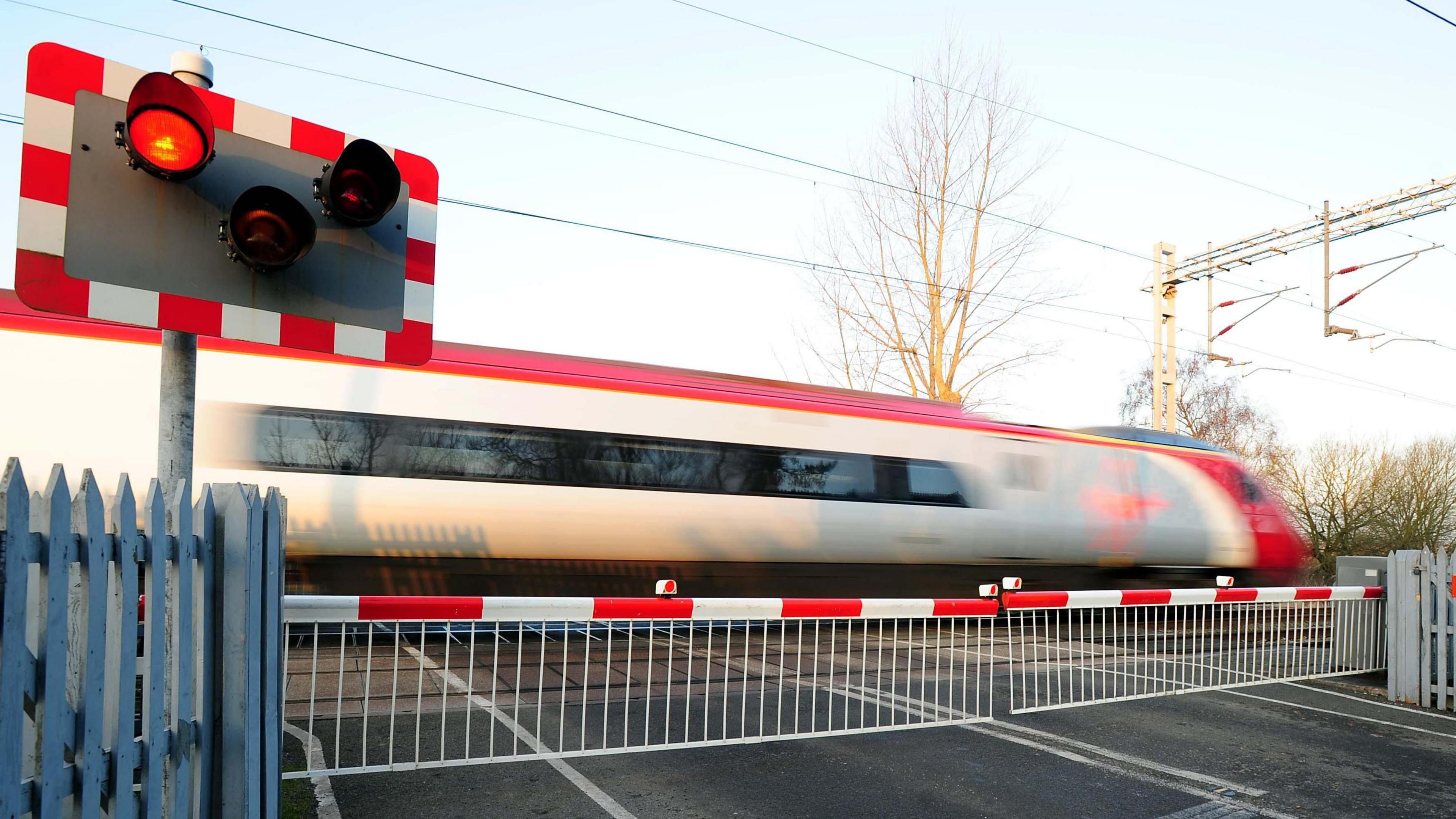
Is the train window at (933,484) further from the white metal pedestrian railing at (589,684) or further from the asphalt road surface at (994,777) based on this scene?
the asphalt road surface at (994,777)

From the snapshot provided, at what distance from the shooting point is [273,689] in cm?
311

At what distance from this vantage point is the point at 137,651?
273 cm

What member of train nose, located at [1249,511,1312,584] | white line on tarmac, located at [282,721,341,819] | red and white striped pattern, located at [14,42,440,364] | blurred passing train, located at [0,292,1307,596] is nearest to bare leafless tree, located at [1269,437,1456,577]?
train nose, located at [1249,511,1312,584]

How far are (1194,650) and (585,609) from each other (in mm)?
5083

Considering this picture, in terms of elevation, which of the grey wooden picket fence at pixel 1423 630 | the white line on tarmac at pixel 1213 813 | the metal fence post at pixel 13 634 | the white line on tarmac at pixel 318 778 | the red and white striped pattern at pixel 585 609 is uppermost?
the metal fence post at pixel 13 634

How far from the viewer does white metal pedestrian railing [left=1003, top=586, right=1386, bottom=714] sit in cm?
677

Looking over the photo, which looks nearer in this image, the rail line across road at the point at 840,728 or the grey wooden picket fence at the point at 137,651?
the grey wooden picket fence at the point at 137,651

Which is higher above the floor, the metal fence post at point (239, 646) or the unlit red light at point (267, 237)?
the unlit red light at point (267, 237)

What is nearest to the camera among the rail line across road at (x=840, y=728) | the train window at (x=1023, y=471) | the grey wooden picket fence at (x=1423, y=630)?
the rail line across road at (x=840, y=728)

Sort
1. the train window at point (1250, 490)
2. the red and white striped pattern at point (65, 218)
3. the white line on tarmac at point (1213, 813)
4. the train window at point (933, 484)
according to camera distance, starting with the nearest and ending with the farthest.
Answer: the red and white striped pattern at point (65, 218), the white line on tarmac at point (1213, 813), the train window at point (933, 484), the train window at point (1250, 490)

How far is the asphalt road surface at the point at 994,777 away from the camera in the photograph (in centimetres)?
442

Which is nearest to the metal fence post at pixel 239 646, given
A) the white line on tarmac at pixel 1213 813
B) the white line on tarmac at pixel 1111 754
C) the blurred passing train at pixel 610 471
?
the white line on tarmac at pixel 1111 754

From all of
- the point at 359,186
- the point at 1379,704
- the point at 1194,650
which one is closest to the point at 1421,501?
the point at 1379,704

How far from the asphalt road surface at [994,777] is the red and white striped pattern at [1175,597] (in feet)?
2.66
